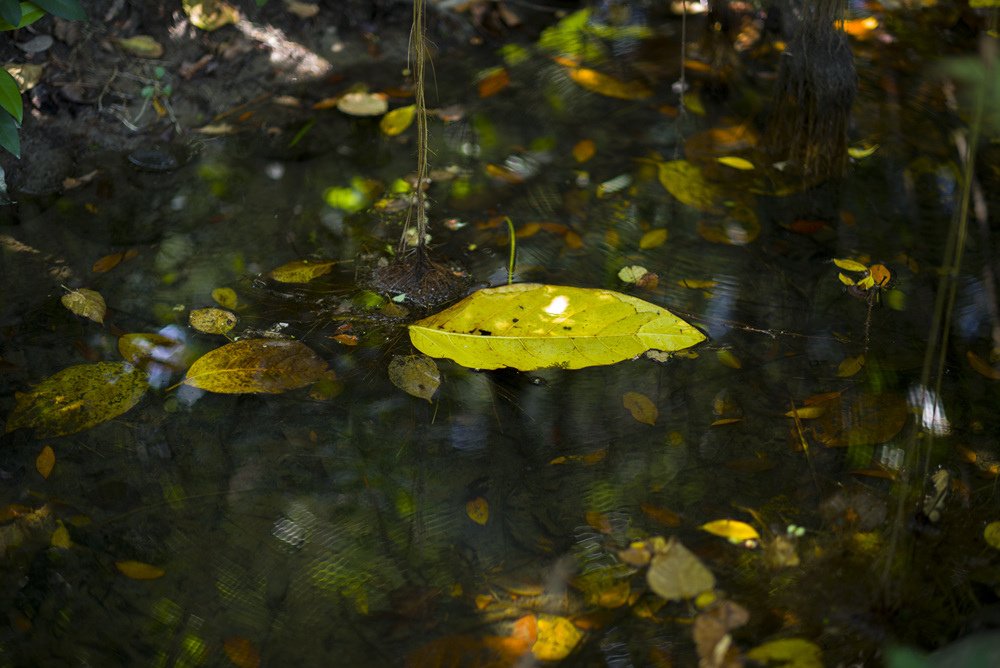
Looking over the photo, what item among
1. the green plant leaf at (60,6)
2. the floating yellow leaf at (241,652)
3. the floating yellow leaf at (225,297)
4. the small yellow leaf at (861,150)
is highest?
the green plant leaf at (60,6)

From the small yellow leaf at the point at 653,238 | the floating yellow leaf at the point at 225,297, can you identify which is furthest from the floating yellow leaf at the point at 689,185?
the floating yellow leaf at the point at 225,297

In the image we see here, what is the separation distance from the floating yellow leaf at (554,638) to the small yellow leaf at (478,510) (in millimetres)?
242

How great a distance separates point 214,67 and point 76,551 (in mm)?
1754

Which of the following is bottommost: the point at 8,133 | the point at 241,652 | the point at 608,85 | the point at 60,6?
the point at 241,652

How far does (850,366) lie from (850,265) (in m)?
0.37

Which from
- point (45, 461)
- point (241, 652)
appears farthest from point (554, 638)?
point (45, 461)

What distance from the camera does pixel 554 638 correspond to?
5.07ft

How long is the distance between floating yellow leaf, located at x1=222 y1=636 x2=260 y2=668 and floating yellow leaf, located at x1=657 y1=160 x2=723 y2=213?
1618 mm

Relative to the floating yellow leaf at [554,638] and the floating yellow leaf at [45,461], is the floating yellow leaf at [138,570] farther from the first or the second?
the floating yellow leaf at [554,638]

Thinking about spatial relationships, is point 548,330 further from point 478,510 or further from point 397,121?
point 397,121

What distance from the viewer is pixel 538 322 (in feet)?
6.81

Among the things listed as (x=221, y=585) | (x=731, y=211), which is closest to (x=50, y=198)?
(x=221, y=585)

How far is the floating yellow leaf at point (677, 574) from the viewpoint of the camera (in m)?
1.61

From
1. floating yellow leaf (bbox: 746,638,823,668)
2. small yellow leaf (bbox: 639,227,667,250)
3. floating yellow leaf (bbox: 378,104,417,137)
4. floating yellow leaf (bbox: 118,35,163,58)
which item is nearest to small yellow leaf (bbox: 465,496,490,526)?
floating yellow leaf (bbox: 746,638,823,668)
